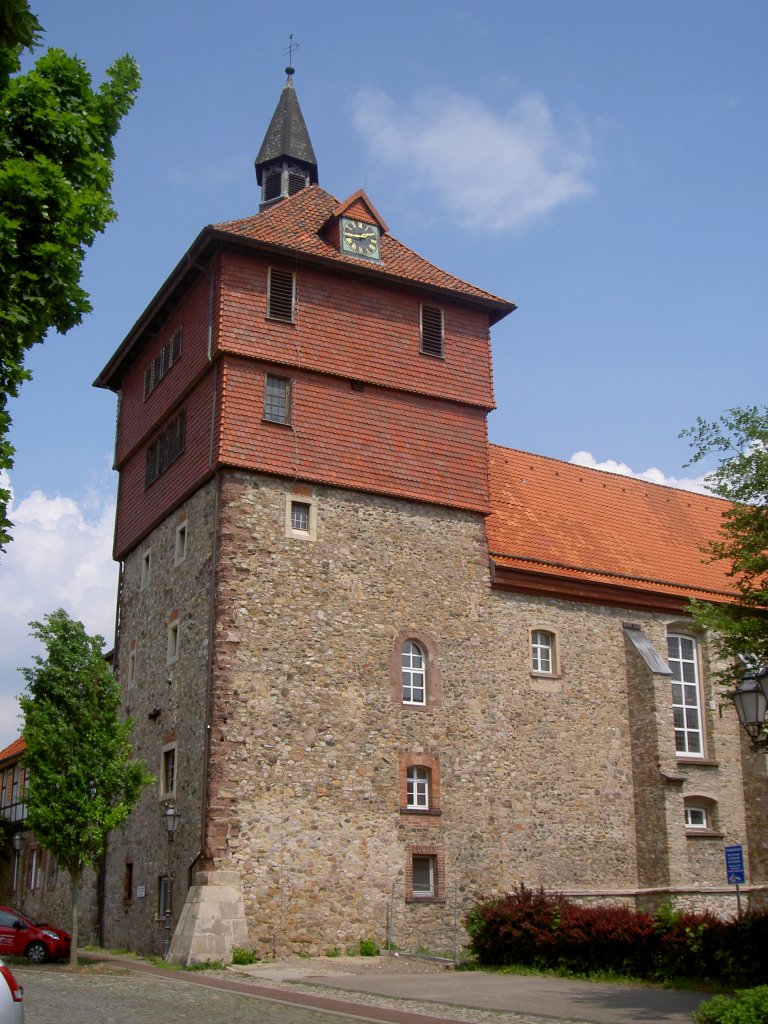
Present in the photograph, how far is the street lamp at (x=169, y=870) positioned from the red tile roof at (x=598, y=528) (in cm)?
937

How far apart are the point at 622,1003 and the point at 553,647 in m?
12.6

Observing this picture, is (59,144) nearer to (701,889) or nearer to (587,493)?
(701,889)

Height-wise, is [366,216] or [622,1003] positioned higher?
[366,216]

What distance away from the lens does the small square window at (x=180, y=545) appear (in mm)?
25797

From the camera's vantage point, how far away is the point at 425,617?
82.7 feet

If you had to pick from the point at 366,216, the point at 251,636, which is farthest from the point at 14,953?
the point at 366,216

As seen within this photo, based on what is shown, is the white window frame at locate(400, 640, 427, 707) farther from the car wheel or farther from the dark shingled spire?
the dark shingled spire

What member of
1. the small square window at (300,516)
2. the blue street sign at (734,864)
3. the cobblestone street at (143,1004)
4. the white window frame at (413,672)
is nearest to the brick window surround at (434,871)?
the white window frame at (413,672)

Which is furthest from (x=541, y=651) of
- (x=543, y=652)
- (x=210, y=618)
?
(x=210, y=618)

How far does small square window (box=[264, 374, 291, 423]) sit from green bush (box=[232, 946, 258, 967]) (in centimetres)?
1066

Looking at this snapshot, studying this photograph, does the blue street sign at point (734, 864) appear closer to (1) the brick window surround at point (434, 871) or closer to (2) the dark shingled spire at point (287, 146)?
(1) the brick window surround at point (434, 871)

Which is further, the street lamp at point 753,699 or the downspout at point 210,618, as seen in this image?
the downspout at point 210,618

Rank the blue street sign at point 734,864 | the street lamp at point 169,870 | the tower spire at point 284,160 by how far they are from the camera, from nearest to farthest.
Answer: the blue street sign at point 734,864 → the street lamp at point 169,870 → the tower spire at point 284,160

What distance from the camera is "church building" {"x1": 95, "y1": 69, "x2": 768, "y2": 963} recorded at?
2244cm
